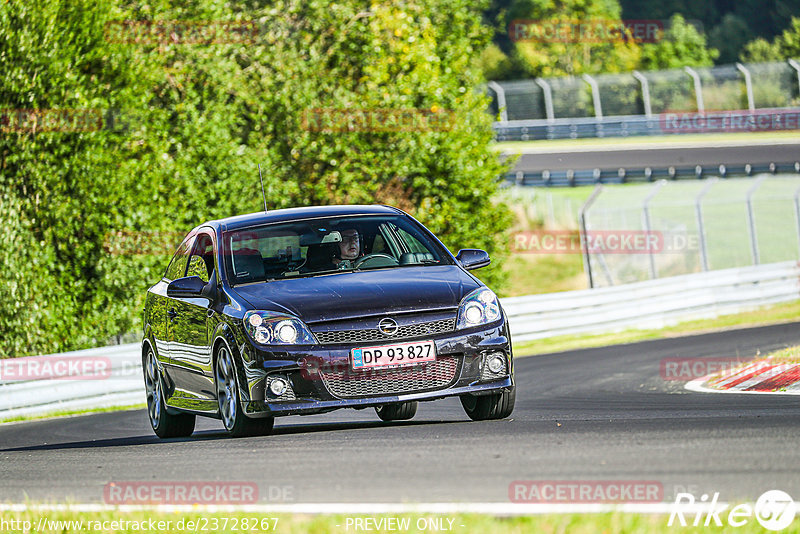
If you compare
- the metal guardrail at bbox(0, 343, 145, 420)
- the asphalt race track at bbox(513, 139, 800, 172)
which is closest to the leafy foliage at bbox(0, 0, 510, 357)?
the metal guardrail at bbox(0, 343, 145, 420)

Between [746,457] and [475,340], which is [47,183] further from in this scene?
[746,457]

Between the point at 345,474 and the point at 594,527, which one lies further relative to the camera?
the point at 345,474

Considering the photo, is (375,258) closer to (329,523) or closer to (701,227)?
(329,523)

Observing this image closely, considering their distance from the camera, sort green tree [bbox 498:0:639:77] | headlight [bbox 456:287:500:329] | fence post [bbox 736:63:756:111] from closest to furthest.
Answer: headlight [bbox 456:287:500:329], fence post [bbox 736:63:756:111], green tree [bbox 498:0:639:77]

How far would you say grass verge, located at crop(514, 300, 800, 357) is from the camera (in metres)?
21.3

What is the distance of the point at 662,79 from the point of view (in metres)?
51.8

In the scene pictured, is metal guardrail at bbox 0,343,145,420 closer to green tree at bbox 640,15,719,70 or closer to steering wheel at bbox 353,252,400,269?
steering wheel at bbox 353,252,400,269

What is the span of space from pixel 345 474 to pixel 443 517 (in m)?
1.52

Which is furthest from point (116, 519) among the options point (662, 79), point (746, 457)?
point (662, 79)

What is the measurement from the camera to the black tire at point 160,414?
34.1 ft

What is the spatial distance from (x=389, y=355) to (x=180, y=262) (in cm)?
293

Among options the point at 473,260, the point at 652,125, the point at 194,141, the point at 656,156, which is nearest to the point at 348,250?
the point at 473,260

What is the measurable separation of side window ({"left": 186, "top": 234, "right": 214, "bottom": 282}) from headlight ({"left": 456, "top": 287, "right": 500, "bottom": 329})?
205cm

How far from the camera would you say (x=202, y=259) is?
9.88 metres
